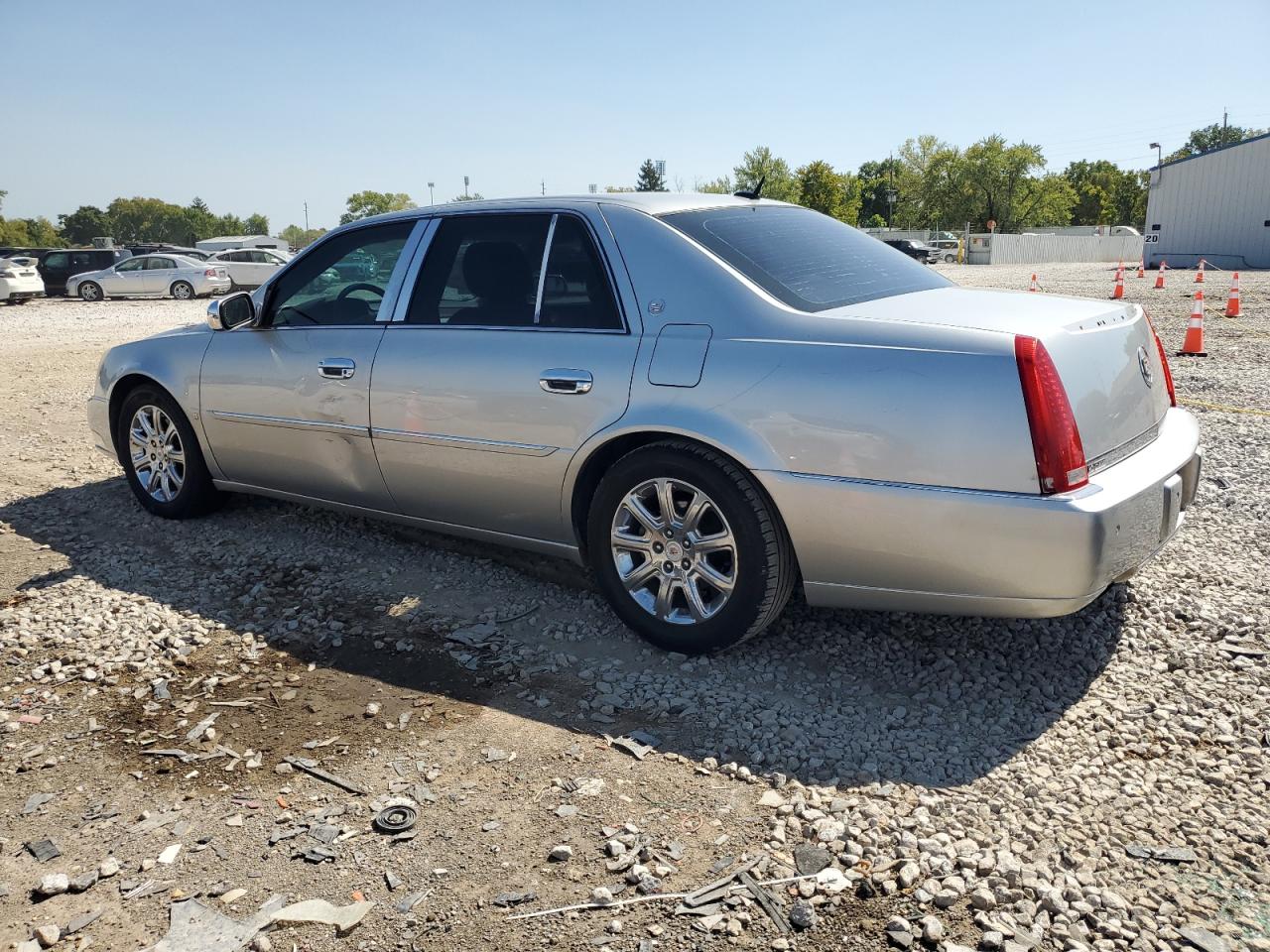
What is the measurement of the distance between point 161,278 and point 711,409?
28933 millimetres

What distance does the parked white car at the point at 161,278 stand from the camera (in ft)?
93.1

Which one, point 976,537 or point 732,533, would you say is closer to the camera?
point 976,537

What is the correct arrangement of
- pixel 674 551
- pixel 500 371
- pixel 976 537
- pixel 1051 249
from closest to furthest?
pixel 976 537 < pixel 674 551 < pixel 500 371 < pixel 1051 249

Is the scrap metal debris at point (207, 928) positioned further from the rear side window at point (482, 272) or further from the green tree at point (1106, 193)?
the green tree at point (1106, 193)

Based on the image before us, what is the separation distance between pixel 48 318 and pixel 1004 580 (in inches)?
942

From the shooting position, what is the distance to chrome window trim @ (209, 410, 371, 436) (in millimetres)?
4590

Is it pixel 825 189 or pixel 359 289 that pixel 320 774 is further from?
pixel 825 189

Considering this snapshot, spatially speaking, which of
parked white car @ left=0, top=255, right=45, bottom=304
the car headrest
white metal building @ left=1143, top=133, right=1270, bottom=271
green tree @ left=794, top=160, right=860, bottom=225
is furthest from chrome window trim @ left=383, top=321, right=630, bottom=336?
green tree @ left=794, top=160, right=860, bottom=225

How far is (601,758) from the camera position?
10.3 feet

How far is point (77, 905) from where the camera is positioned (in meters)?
2.54

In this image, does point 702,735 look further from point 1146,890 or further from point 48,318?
point 48,318

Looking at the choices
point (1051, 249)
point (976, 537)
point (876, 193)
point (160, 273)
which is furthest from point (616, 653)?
point (876, 193)

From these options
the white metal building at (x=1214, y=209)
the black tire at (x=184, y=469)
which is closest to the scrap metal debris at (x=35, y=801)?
the black tire at (x=184, y=469)

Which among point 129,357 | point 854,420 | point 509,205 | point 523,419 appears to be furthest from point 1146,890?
point 129,357
